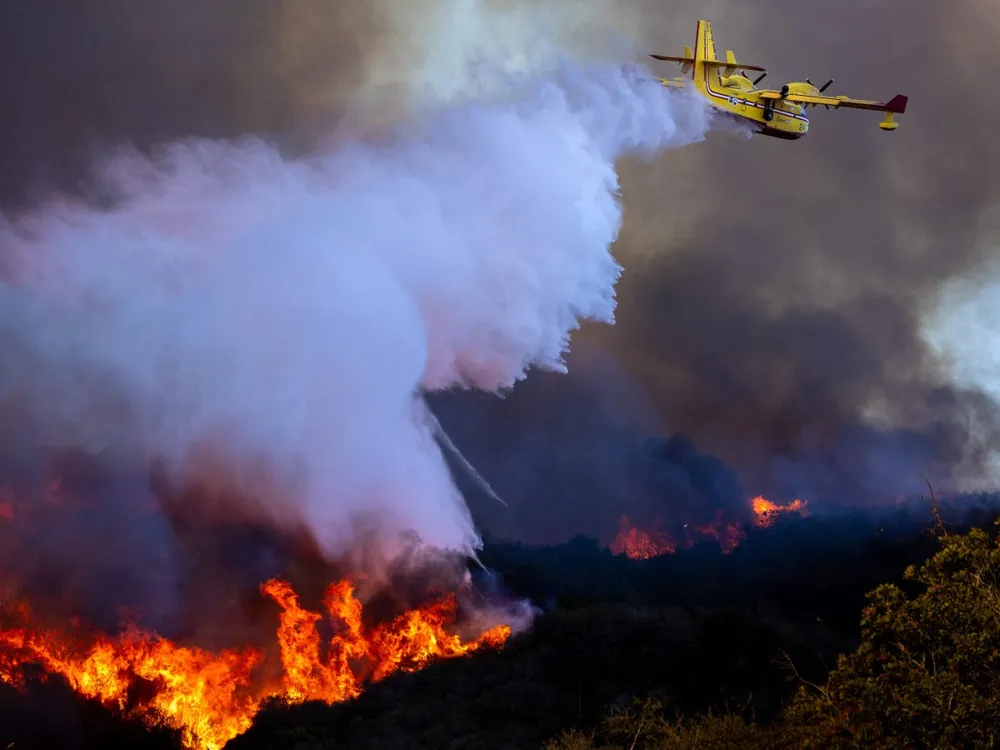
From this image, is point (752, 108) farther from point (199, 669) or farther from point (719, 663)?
Result: point (199, 669)

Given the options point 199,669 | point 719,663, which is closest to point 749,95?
point 719,663

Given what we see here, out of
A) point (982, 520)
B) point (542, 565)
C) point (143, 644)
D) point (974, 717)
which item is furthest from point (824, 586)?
point (974, 717)

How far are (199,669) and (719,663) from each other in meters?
31.9

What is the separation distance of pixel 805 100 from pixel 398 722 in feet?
145

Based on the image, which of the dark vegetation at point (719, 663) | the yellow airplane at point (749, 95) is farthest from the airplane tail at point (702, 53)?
the dark vegetation at point (719, 663)

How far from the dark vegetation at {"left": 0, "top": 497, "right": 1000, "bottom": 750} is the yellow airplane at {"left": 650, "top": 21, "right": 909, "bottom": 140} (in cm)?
2599

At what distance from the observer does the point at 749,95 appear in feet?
189

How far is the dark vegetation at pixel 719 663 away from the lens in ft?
76.3

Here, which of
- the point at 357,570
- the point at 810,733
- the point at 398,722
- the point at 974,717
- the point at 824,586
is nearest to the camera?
the point at 974,717

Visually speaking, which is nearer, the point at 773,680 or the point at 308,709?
the point at 308,709

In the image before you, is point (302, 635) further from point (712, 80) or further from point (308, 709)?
point (712, 80)

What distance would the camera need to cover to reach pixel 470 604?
64250mm

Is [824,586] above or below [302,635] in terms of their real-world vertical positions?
above

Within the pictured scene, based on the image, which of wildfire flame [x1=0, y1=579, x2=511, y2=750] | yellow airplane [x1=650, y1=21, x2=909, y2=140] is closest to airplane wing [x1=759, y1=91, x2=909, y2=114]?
yellow airplane [x1=650, y1=21, x2=909, y2=140]
